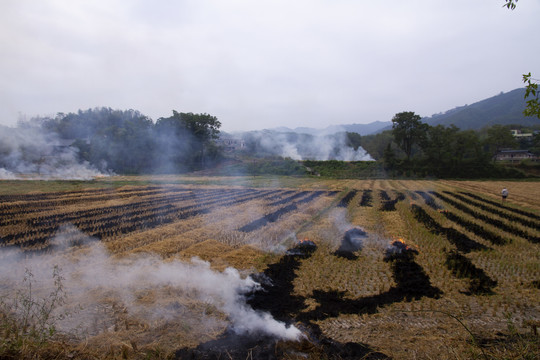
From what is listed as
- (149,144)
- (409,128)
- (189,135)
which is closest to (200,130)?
(189,135)

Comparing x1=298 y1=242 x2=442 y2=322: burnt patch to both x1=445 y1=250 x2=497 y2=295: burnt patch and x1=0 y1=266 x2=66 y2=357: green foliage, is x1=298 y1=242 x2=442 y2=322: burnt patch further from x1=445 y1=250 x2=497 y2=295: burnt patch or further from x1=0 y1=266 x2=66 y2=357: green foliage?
x1=0 y1=266 x2=66 y2=357: green foliage

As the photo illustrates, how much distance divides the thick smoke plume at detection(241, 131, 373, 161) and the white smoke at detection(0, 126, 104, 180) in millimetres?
30842

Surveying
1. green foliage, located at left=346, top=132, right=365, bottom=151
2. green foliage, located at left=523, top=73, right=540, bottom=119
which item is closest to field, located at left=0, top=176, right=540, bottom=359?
green foliage, located at left=523, top=73, right=540, bottom=119

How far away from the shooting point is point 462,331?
13.8 ft

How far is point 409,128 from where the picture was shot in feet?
143

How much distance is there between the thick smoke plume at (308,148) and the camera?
58469 mm

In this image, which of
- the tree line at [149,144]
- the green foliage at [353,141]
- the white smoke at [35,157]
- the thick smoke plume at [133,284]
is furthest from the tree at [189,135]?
the thick smoke plume at [133,284]

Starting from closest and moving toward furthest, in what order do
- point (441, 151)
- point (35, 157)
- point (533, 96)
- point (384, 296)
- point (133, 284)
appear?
point (533, 96) < point (133, 284) < point (384, 296) < point (35, 157) < point (441, 151)

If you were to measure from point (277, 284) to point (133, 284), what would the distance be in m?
2.80

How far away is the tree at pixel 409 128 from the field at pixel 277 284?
34.1 m

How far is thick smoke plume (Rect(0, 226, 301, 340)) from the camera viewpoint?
4270 mm

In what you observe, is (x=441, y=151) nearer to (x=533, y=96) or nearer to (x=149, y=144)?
(x=149, y=144)

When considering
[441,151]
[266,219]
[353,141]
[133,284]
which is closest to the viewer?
[133,284]

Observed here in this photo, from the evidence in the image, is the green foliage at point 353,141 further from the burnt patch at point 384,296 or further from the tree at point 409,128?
the burnt patch at point 384,296
